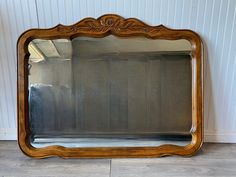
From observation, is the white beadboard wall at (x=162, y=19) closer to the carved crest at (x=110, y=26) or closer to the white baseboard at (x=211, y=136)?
the carved crest at (x=110, y=26)

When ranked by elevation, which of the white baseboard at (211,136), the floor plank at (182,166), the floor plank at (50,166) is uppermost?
the white baseboard at (211,136)

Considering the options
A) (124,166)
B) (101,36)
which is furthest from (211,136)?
(101,36)

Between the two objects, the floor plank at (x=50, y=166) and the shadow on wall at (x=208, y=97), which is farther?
the shadow on wall at (x=208, y=97)

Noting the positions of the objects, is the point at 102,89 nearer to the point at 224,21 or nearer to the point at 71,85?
the point at 71,85

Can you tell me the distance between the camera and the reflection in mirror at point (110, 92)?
5.33ft

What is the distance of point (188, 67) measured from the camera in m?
1.64

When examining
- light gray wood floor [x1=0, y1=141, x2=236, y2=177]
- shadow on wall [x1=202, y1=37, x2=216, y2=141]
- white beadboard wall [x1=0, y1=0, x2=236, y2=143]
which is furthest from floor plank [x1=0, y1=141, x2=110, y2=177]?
shadow on wall [x1=202, y1=37, x2=216, y2=141]

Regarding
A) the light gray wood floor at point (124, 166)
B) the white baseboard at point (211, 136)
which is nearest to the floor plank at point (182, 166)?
the light gray wood floor at point (124, 166)

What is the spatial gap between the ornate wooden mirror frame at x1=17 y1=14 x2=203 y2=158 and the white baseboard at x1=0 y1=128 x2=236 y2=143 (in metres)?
0.17

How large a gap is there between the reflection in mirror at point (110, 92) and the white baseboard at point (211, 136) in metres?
0.19

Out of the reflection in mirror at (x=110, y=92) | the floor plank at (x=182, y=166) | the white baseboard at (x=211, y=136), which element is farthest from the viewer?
the white baseboard at (x=211, y=136)

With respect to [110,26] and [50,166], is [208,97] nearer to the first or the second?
[110,26]

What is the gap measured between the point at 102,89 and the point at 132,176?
22.2 inches

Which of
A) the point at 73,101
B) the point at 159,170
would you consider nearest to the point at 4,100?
the point at 73,101
